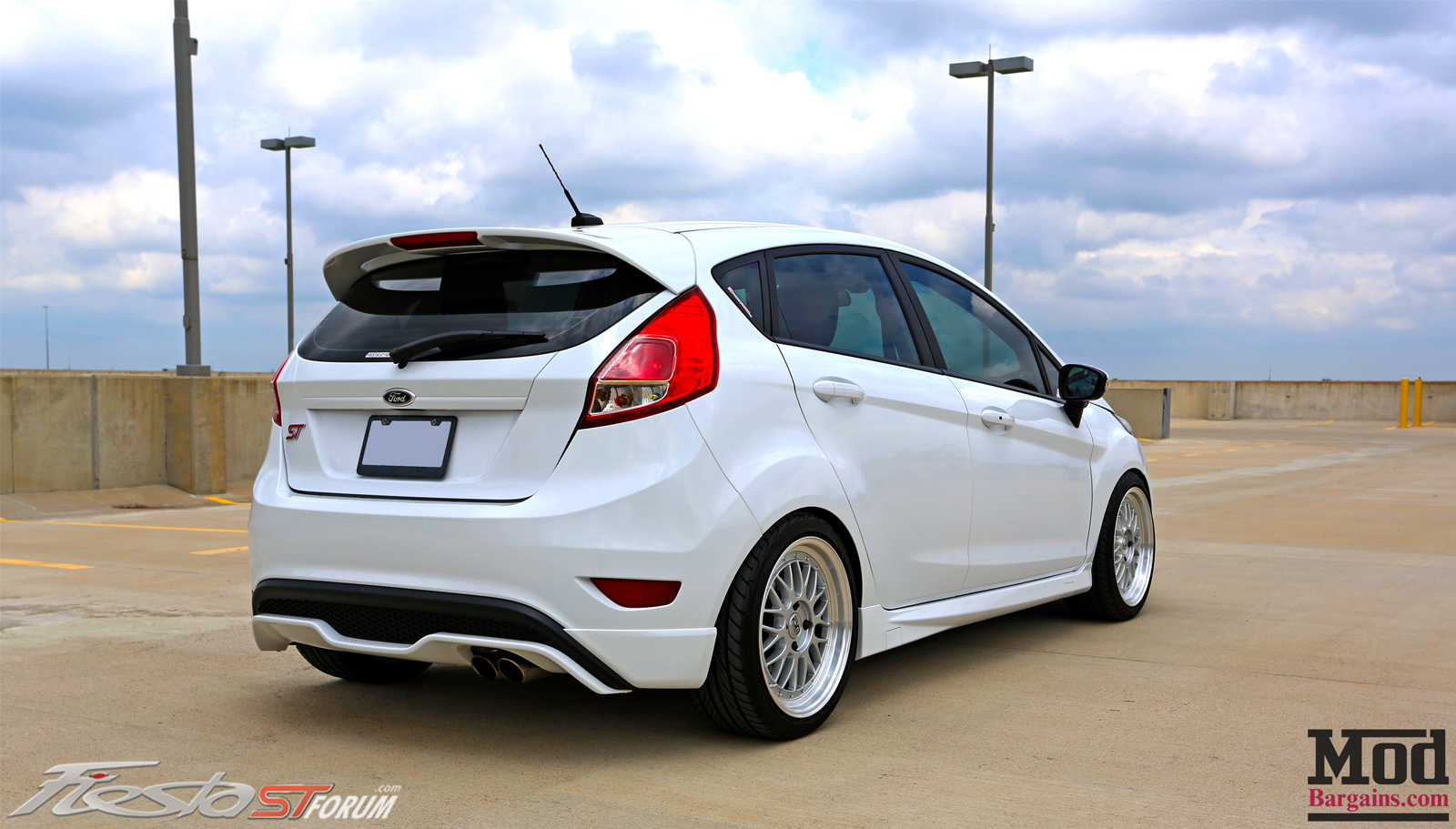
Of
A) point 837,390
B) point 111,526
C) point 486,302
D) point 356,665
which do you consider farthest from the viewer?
point 111,526

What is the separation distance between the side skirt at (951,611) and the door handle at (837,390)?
2.37ft

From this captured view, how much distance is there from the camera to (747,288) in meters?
4.13

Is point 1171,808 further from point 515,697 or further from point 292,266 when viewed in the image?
point 292,266

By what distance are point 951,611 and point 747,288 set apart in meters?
1.55

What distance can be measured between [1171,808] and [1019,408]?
226 cm

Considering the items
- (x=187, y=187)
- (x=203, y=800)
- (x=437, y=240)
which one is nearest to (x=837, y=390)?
(x=437, y=240)

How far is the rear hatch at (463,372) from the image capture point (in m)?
3.65

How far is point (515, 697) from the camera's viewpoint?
15.2ft

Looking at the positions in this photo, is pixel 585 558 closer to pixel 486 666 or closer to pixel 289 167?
pixel 486 666

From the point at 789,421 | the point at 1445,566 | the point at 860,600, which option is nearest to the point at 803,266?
the point at 789,421

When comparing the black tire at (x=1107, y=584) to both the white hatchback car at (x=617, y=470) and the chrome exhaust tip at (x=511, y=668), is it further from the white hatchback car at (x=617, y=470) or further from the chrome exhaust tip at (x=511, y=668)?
the chrome exhaust tip at (x=511, y=668)

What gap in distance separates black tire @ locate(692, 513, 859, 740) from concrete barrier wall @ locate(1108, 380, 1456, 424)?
1344 inches

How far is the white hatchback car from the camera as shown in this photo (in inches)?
141

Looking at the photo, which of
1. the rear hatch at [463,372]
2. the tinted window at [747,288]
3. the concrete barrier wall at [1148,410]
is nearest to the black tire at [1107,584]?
the tinted window at [747,288]
